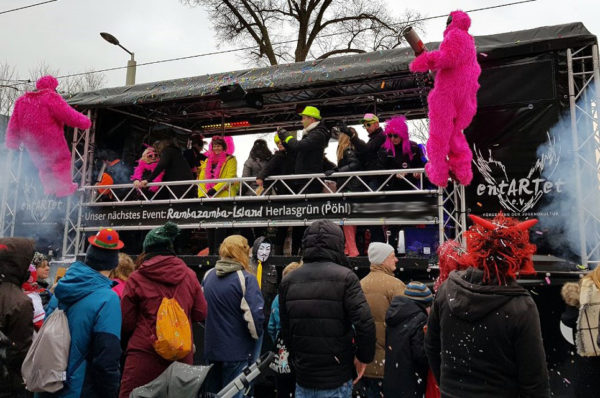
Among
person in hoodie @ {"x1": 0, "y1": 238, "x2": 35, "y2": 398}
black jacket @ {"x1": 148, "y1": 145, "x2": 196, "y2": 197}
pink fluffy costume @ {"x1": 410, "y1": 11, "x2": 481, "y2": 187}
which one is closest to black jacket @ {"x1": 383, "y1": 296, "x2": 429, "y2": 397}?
pink fluffy costume @ {"x1": 410, "y1": 11, "x2": 481, "y2": 187}

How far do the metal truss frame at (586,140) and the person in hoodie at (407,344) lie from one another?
109 inches

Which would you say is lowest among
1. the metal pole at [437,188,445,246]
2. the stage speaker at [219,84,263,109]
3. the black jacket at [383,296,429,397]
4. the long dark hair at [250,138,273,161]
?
the black jacket at [383,296,429,397]

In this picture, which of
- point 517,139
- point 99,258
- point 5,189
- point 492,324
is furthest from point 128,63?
point 492,324

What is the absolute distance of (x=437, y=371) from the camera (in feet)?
8.50

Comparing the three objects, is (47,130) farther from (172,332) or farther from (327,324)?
(327,324)

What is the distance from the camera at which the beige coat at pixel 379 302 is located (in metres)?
3.68

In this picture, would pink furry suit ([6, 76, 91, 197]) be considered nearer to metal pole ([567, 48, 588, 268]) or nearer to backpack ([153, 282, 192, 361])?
backpack ([153, 282, 192, 361])

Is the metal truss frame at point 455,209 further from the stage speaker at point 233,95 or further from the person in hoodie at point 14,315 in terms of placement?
the person in hoodie at point 14,315

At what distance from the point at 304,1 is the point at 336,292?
1694 centimetres

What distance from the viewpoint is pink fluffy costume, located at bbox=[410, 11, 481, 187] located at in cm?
504

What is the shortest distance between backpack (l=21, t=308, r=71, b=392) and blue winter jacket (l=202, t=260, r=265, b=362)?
131cm

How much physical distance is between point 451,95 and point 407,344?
2.97 metres

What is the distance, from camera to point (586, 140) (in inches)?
205

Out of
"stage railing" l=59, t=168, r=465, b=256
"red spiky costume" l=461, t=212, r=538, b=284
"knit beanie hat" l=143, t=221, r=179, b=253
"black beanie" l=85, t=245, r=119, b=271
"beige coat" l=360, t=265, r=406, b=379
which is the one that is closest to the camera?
"red spiky costume" l=461, t=212, r=538, b=284
